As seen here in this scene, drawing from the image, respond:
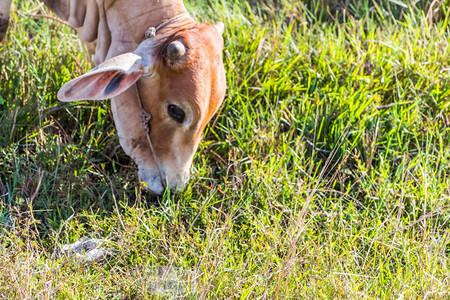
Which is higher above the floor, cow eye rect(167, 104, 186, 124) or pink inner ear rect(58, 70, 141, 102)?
pink inner ear rect(58, 70, 141, 102)

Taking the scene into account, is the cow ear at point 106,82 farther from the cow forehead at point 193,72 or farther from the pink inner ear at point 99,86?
the cow forehead at point 193,72

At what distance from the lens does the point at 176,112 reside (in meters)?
3.66

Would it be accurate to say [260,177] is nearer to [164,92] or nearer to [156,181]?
[156,181]

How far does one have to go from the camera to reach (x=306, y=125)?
469cm

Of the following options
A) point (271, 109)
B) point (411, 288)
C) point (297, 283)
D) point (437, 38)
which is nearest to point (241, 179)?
point (271, 109)

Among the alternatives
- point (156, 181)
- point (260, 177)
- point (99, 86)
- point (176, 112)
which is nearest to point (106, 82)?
point (99, 86)

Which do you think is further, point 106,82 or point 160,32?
point 160,32

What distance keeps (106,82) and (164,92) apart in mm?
294

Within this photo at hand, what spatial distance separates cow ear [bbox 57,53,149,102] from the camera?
11.4 ft

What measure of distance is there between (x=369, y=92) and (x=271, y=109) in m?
0.71

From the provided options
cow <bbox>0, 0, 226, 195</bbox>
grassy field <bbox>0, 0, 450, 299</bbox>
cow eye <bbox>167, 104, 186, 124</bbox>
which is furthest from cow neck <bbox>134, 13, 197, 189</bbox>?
grassy field <bbox>0, 0, 450, 299</bbox>

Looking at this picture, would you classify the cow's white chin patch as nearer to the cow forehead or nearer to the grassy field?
the grassy field

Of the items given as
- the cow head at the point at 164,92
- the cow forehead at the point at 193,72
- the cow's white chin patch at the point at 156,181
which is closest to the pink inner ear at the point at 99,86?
the cow head at the point at 164,92

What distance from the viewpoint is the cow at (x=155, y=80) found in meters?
3.52
